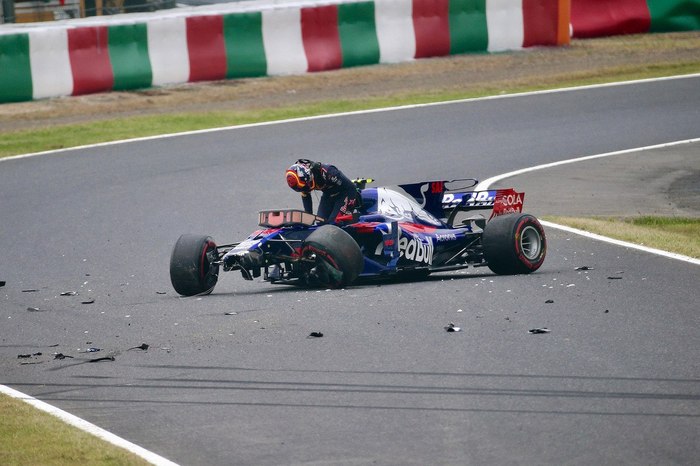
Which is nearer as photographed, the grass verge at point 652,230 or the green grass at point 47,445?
the green grass at point 47,445

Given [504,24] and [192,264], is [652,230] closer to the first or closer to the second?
[192,264]

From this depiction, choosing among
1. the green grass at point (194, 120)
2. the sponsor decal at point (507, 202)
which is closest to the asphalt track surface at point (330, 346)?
the sponsor decal at point (507, 202)

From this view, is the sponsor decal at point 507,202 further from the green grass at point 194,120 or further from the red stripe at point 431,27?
the red stripe at point 431,27

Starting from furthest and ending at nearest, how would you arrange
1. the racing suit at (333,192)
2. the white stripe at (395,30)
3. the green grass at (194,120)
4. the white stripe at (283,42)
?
the white stripe at (395,30), the white stripe at (283,42), the green grass at (194,120), the racing suit at (333,192)

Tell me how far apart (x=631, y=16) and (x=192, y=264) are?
52.5 feet

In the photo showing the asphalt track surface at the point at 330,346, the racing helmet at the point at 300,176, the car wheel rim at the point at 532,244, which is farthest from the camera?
the car wheel rim at the point at 532,244

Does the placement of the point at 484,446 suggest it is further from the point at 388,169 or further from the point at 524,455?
the point at 388,169

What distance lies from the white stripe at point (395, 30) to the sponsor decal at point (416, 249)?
36.5 feet

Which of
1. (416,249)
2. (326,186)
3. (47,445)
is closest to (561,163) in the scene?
(416,249)

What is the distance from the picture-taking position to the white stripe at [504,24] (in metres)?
22.7

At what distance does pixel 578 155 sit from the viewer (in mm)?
17359

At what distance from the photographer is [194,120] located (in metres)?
19.6

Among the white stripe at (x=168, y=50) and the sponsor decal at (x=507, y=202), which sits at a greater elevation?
the white stripe at (x=168, y=50)

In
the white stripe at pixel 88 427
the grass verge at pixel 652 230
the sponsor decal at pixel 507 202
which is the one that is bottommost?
the grass verge at pixel 652 230
